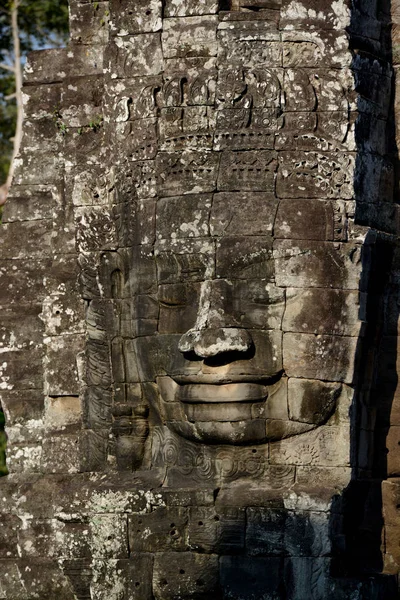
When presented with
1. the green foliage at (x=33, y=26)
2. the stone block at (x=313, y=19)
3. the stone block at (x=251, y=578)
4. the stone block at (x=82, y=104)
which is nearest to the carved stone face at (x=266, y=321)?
the stone block at (x=251, y=578)

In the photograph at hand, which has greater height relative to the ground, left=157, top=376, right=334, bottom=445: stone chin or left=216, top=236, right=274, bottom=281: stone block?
left=216, top=236, right=274, bottom=281: stone block

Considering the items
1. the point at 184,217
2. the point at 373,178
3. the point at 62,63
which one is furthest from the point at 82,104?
the point at 373,178

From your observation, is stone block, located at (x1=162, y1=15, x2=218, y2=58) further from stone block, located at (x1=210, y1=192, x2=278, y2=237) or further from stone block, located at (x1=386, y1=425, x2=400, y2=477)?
stone block, located at (x1=386, y1=425, x2=400, y2=477)

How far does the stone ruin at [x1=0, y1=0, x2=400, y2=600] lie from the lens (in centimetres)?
1473

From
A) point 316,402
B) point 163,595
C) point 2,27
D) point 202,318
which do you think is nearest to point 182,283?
point 202,318

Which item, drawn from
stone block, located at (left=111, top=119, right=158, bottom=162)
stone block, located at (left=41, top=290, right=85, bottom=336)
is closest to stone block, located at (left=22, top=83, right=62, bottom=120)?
stone block, located at (left=111, top=119, right=158, bottom=162)

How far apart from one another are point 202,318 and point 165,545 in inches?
73.7

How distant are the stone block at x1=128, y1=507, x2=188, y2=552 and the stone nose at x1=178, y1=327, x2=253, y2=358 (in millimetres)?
1322

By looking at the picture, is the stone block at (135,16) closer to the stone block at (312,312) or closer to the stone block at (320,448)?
the stone block at (312,312)

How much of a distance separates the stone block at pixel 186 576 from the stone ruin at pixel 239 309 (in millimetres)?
17

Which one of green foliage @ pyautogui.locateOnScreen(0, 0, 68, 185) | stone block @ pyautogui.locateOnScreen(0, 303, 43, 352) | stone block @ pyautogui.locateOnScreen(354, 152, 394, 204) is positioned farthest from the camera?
green foliage @ pyautogui.locateOnScreen(0, 0, 68, 185)

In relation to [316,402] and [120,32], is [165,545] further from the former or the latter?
[120,32]

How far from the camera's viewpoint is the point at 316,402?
14.7 metres

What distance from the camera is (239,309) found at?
14812 mm
